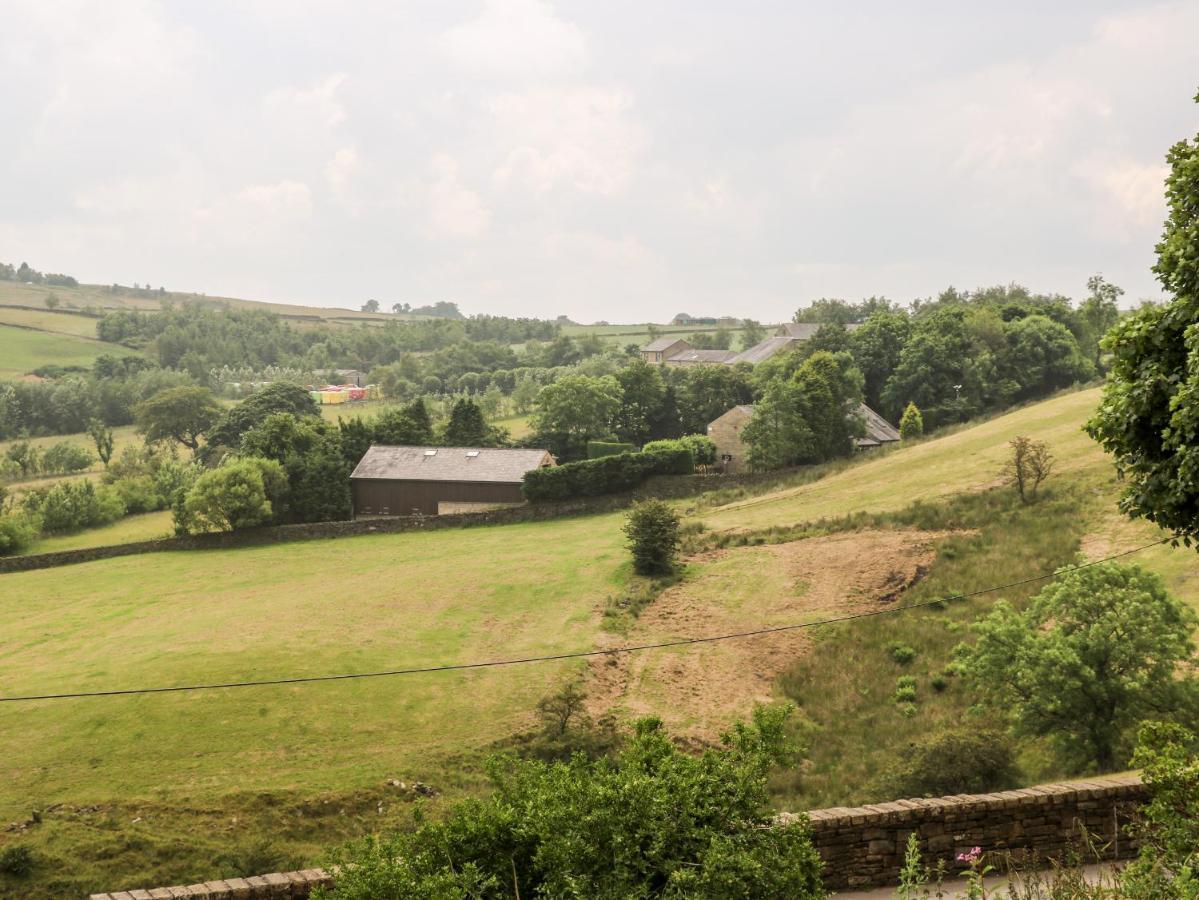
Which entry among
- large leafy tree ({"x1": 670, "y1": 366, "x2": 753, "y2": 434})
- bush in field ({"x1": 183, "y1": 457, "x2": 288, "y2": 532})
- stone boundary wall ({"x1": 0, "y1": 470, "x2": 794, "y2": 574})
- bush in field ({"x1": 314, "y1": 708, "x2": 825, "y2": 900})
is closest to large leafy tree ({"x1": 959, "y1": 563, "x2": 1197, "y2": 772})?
bush in field ({"x1": 314, "y1": 708, "x2": 825, "y2": 900})

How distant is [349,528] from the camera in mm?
54219

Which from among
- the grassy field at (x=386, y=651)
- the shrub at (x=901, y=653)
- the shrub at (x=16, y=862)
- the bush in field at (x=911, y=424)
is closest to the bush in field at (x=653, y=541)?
the grassy field at (x=386, y=651)

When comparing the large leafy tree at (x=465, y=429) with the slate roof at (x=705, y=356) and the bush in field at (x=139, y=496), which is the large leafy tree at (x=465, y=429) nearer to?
the bush in field at (x=139, y=496)

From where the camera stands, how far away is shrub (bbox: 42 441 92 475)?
287ft

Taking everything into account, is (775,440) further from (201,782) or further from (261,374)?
(261,374)

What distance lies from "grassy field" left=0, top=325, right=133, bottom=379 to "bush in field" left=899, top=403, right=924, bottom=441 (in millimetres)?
124036

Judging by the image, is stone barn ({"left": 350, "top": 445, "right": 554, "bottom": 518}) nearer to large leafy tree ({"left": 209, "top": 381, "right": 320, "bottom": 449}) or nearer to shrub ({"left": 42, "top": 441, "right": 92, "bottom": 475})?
large leafy tree ({"left": 209, "top": 381, "right": 320, "bottom": 449})

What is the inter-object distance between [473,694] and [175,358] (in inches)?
6316

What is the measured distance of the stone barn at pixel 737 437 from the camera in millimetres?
67125

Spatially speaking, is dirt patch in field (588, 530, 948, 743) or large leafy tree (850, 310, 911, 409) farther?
large leafy tree (850, 310, 911, 409)

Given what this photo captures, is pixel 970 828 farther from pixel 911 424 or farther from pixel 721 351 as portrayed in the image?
pixel 721 351

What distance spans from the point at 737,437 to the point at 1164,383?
56.4 meters

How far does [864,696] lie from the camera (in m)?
28.6

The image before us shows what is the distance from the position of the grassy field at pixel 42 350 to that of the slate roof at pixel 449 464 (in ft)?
334
